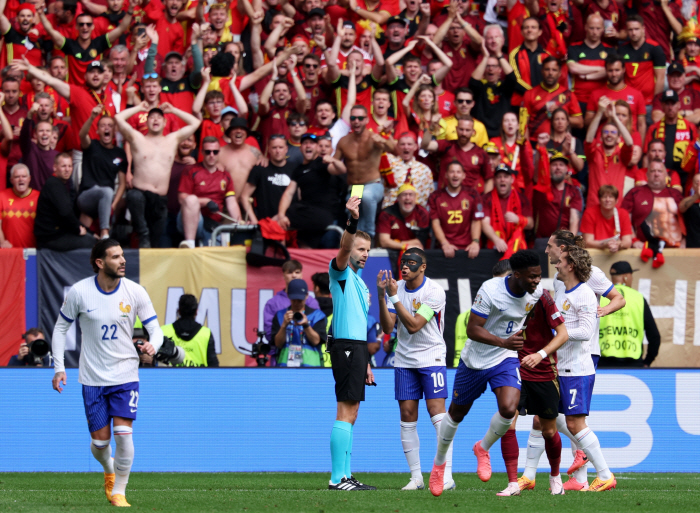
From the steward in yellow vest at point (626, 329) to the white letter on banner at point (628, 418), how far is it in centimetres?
58

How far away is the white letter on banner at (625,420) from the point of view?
11938mm

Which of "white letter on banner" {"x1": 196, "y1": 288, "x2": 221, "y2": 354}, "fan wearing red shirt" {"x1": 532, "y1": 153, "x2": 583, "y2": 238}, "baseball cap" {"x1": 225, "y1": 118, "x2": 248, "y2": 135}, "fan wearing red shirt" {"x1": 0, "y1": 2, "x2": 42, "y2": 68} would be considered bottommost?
"white letter on banner" {"x1": 196, "y1": 288, "x2": 221, "y2": 354}

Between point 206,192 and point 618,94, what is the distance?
7393 millimetres

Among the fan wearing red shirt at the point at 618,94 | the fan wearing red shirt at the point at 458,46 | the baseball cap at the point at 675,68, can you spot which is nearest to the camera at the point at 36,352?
the fan wearing red shirt at the point at 458,46

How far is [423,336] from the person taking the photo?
30.9 ft

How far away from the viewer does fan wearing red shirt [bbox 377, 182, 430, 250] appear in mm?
14539

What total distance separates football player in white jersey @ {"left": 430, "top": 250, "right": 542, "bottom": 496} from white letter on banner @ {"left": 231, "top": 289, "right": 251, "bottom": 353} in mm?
5925

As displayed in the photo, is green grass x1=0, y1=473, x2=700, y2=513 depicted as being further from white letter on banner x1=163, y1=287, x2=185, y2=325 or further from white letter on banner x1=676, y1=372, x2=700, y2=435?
white letter on banner x1=163, y1=287, x2=185, y2=325

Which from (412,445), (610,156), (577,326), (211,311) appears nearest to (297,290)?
(211,311)

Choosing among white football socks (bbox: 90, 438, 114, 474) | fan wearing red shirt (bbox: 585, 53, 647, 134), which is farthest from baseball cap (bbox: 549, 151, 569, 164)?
white football socks (bbox: 90, 438, 114, 474)

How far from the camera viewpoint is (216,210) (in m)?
14.5

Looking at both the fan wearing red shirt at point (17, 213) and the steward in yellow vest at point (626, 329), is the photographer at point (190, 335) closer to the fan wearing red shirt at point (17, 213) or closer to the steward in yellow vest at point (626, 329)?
the fan wearing red shirt at point (17, 213)

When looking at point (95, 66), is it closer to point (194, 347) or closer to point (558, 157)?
point (194, 347)

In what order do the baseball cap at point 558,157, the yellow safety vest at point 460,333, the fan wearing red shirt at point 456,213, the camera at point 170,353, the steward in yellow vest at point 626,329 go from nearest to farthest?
1. the camera at point 170,353
2. the steward in yellow vest at point 626,329
3. the yellow safety vest at point 460,333
4. the fan wearing red shirt at point 456,213
5. the baseball cap at point 558,157
